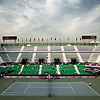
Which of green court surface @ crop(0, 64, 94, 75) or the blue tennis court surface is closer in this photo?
the blue tennis court surface

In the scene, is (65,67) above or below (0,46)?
below

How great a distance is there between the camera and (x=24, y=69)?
44281mm

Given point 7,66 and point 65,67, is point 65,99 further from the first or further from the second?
point 7,66

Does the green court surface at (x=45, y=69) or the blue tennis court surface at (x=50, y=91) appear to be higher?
the green court surface at (x=45, y=69)

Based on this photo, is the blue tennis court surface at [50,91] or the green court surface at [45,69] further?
the green court surface at [45,69]

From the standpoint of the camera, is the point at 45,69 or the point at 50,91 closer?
the point at 50,91

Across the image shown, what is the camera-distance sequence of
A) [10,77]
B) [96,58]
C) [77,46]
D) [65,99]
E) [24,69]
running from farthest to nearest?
[77,46] < [96,58] < [24,69] < [10,77] < [65,99]

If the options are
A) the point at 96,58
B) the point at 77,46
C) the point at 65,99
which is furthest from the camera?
the point at 77,46

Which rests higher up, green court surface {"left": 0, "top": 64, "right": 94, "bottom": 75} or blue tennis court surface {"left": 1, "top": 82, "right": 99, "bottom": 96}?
green court surface {"left": 0, "top": 64, "right": 94, "bottom": 75}

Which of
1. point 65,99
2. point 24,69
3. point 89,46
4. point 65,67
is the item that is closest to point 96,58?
point 89,46

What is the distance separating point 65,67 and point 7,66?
82.6 ft

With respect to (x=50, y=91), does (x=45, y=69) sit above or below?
above

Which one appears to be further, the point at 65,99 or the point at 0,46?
the point at 0,46

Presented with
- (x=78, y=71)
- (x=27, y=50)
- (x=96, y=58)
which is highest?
(x=27, y=50)
